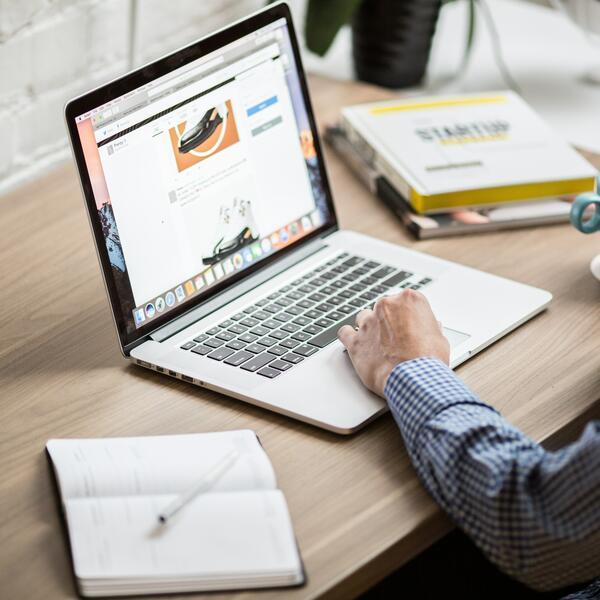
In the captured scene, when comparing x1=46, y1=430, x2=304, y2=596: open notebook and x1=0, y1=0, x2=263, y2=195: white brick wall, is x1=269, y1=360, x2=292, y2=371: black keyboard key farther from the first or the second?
x1=0, y1=0, x2=263, y2=195: white brick wall

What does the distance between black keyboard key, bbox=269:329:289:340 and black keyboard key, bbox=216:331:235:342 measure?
42mm

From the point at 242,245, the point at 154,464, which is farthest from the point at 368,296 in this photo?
the point at 154,464

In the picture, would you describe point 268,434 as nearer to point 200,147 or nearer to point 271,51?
point 200,147

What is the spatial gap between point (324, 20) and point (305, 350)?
799 mm

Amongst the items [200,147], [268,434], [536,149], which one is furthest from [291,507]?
[536,149]

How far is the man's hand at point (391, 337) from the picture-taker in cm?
97

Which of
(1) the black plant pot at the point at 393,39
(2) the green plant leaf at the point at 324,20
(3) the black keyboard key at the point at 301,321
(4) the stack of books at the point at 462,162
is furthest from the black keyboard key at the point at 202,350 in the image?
(1) the black plant pot at the point at 393,39

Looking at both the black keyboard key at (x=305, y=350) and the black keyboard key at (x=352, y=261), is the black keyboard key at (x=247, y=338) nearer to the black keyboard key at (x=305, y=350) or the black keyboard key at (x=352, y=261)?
the black keyboard key at (x=305, y=350)

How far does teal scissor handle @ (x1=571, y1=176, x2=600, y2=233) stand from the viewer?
1.17 m

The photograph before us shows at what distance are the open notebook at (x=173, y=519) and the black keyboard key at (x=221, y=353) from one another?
0.13m

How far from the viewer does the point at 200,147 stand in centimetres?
108

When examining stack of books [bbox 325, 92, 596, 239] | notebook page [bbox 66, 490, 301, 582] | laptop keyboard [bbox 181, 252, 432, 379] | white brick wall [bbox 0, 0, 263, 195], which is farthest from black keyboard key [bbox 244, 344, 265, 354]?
white brick wall [bbox 0, 0, 263, 195]

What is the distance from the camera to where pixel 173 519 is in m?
0.81

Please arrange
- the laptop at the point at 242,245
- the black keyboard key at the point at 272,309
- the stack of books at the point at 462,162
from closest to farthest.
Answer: the laptop at the point at 242,245 < the black keyboard key at the point at 272,309 < the stack of books at the point at 462,162
